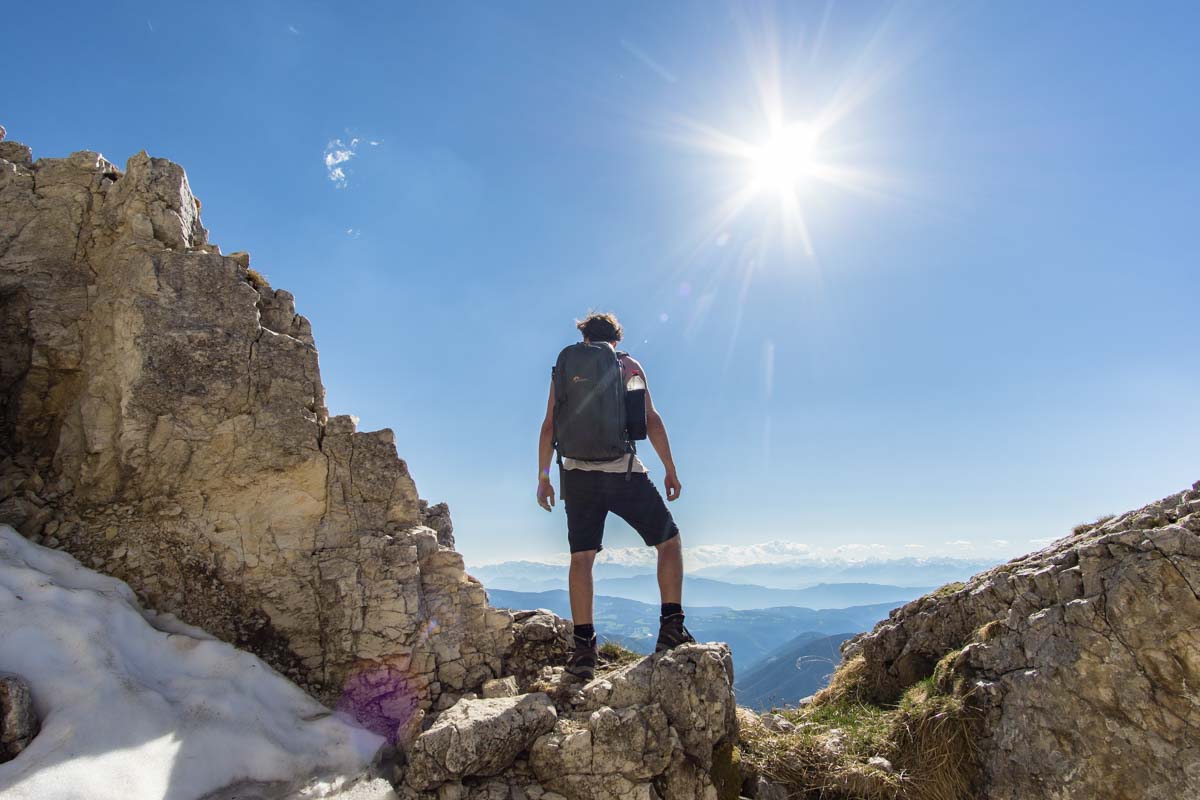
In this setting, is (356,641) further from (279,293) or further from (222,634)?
(279,293)

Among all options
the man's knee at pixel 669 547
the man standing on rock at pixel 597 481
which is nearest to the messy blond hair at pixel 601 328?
the man standing on rock at pixel 597 481

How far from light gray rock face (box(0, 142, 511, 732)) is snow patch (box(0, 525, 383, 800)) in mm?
478

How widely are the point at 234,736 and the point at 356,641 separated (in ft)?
6.01

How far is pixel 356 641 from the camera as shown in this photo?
7754 mm

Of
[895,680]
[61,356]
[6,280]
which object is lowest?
[895,680]

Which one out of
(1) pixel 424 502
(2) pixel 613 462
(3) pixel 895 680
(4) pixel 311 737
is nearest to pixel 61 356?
(1) pixel 424 502

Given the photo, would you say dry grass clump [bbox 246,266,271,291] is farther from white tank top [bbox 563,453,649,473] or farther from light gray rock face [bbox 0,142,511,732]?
white tank top [bbox 563,453,649,473]

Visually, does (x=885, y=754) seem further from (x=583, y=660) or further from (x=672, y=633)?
(x=583, y=660)

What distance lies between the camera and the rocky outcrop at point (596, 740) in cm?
600

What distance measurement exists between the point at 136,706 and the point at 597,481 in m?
5.50

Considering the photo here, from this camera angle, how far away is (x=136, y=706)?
5.79 metres

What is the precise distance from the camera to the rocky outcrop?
600cm

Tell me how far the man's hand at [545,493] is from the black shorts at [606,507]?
493 millimetres

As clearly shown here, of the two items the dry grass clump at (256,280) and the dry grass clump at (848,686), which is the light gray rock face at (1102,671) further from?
the dry grass clump at (256,280)
